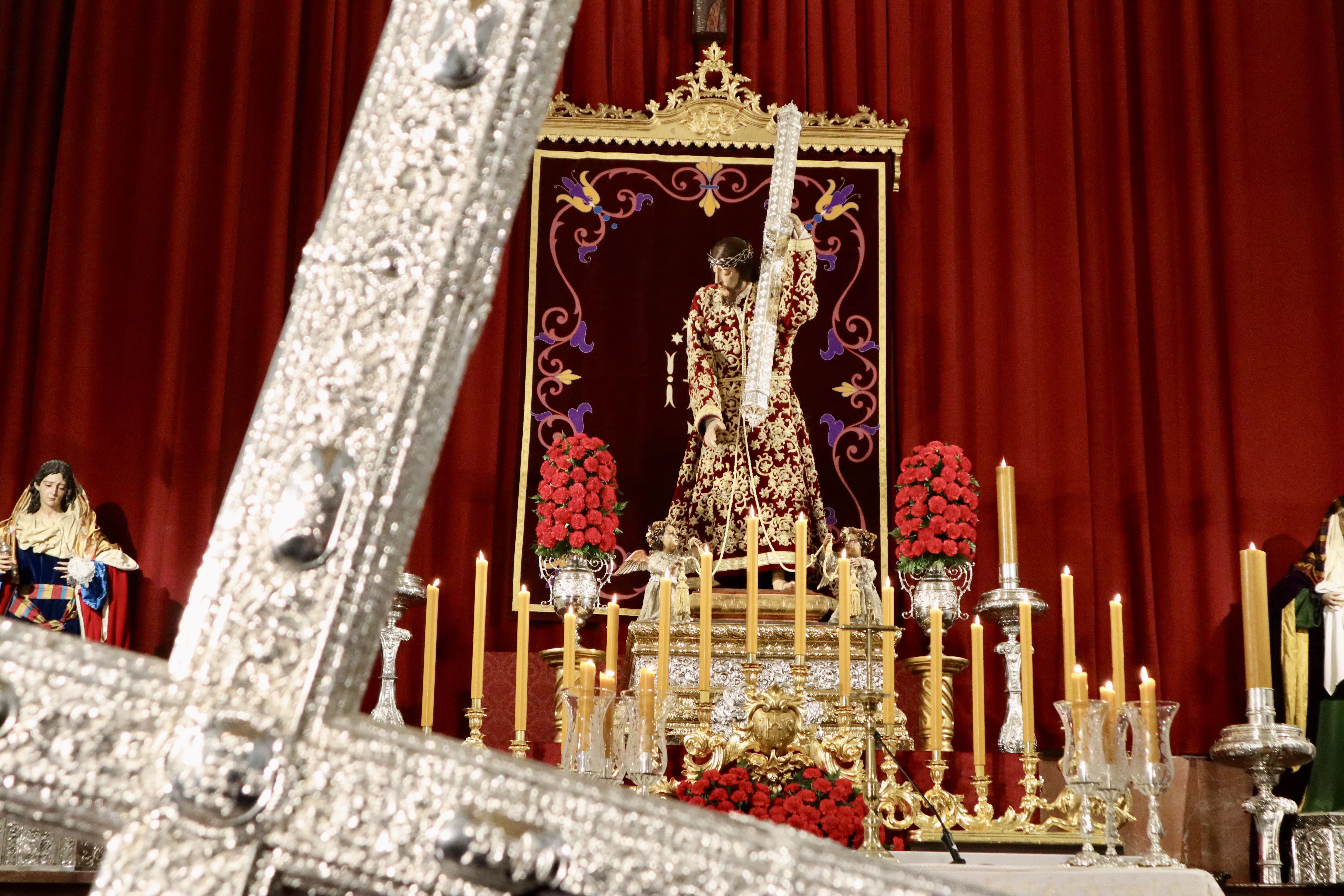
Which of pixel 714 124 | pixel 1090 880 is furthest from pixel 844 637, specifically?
pixel 714 124

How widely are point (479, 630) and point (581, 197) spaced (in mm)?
1961

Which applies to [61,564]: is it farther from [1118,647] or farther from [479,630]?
[1118,647]

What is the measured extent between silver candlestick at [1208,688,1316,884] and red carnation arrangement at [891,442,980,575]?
798mm

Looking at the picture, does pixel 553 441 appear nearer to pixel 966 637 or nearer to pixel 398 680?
pixel 398 680

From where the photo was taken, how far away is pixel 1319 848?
12.4 feet

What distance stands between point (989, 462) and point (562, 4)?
440 centimetres

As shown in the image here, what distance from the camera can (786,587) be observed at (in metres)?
3.88

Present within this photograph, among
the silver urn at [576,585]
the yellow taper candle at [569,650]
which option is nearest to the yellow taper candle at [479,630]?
the yellow taper candle at [569,650]

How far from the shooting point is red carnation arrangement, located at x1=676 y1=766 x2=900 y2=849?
2188 mm

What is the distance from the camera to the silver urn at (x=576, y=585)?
12.5ft

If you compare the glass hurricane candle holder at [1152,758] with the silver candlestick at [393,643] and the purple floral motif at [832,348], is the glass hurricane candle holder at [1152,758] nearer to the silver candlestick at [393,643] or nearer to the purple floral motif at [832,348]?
the silver candlestick at [393,643]

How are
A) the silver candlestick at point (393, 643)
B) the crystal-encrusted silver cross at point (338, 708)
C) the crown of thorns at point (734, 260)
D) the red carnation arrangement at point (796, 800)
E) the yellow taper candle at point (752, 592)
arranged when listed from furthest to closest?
the crown of thorns at point (734, 260) < the silver candlestick at point (393, 643) < the yellow taper candle at point (752, 592) < the red carnation arrangement at point (796, 800) < the crystal-encrusted silver cross at point (338, 708)

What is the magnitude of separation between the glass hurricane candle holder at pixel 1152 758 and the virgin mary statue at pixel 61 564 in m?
2.81

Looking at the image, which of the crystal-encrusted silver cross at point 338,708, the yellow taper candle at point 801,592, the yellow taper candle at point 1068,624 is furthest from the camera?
the yellow taper candle at point 1068,624
